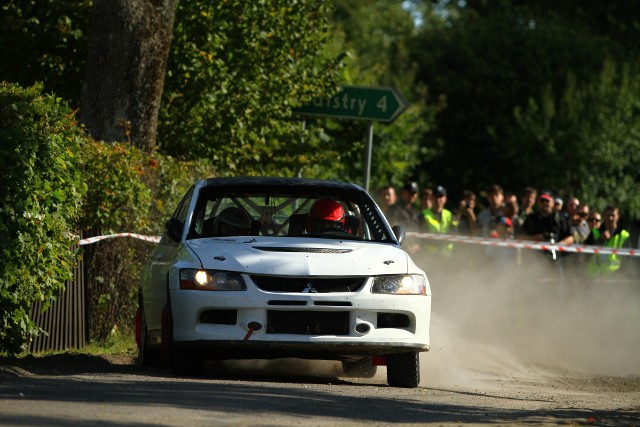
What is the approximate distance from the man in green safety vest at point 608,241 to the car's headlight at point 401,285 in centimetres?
875

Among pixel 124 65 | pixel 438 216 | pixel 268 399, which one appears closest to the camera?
pixel 268 399

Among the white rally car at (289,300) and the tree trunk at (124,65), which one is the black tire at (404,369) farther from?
the tree trunk at (124,65)

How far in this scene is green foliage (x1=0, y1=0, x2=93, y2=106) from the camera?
21.0 meters

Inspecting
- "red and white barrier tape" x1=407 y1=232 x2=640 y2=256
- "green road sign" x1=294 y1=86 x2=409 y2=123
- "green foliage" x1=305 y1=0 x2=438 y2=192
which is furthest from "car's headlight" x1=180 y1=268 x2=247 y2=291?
"green foliage" x1=305 y1=0 x2=438 y2=192

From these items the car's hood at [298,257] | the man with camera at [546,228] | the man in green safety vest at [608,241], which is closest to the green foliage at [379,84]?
the man with camera at [546,228]

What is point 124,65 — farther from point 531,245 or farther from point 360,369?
point 360,369

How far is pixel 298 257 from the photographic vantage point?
37.8 feet

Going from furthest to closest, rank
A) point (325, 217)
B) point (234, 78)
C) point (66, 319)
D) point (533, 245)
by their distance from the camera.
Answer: point (234, 78) < point (533, 245) < point (66, 319) < point (325, 217)

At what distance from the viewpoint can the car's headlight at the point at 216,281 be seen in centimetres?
1130

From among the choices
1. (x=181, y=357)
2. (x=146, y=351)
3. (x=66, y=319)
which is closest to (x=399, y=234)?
(x=181, y=357)

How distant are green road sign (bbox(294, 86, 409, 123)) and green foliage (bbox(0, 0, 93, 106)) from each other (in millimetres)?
3207

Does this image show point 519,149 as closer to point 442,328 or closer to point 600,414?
point 442,328

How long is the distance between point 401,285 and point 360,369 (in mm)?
1782

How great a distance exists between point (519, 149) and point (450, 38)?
9.84 metres
